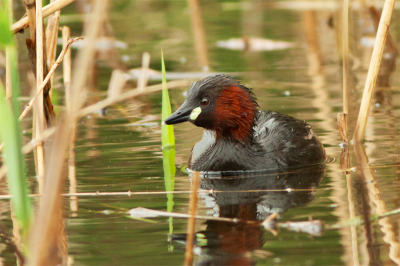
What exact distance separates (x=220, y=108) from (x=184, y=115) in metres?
0.34

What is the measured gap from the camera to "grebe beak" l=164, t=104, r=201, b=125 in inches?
208

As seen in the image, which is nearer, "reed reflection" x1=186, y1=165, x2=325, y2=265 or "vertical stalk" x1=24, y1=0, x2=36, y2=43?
"reed reflection" x1=186, y1=165, x2=325, y2=265

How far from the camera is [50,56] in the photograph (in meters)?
6.07

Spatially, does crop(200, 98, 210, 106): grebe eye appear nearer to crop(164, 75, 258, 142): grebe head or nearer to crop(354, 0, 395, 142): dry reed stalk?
crop(164, 75, 258, 142): grebe head

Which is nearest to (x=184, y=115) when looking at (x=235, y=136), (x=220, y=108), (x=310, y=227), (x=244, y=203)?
(x=220, y=108)

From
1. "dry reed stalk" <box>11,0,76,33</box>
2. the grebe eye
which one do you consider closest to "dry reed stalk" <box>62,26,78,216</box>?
"dry reed stalk" <box>11,0,76,33</box>

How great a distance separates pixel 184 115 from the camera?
17.5ft

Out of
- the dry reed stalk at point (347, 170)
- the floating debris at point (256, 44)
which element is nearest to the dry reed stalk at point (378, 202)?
the dry reed stalk at point (347, 170)

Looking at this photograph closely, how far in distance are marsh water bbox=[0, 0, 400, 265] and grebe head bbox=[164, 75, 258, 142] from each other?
1.62ft

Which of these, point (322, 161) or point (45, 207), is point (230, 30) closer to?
point (322, 161)

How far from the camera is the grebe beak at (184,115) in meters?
5.28

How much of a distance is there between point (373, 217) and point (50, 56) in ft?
11.7

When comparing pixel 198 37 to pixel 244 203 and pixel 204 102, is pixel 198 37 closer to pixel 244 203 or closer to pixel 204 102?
pixel 204 102

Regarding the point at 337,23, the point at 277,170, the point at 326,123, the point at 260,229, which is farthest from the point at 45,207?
the point at 337,23
